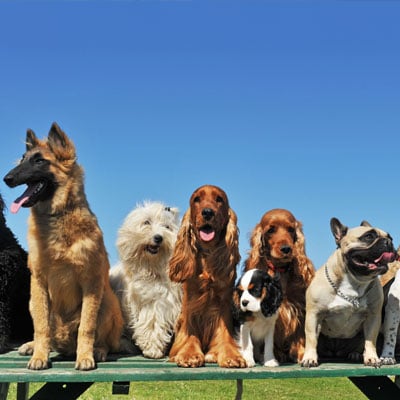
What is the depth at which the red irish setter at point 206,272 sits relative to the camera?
4.24 meters

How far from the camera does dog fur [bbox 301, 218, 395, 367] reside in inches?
160

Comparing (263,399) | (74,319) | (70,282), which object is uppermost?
(70,282)

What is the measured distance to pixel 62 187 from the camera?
385 cm

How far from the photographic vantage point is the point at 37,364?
12.3ft

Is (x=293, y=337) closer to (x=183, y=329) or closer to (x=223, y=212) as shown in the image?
(x=183, y=329)

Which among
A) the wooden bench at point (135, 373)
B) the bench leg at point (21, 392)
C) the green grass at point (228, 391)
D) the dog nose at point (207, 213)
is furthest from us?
the green grass at point (228, 391)

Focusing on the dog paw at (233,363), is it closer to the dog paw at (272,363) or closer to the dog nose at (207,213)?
the dog paw at (272,363)

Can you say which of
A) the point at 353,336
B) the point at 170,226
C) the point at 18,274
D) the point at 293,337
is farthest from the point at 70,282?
the point at 353,336

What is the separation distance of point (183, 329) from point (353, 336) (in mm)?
1463

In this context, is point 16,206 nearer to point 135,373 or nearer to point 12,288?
point 12,288

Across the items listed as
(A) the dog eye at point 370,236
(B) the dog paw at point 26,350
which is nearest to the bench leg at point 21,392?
(B) the dog paw at point 26,350

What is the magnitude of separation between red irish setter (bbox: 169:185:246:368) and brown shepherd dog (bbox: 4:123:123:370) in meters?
0.73

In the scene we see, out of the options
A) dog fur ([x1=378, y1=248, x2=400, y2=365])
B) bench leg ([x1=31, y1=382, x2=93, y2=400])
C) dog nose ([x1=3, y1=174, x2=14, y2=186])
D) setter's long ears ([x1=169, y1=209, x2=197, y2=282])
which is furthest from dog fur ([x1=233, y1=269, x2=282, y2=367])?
dog nose ([x1=3, y1=174, x2=14, y2=186])

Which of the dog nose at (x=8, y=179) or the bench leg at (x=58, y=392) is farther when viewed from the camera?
the bench leg at (x=58, y=392)
